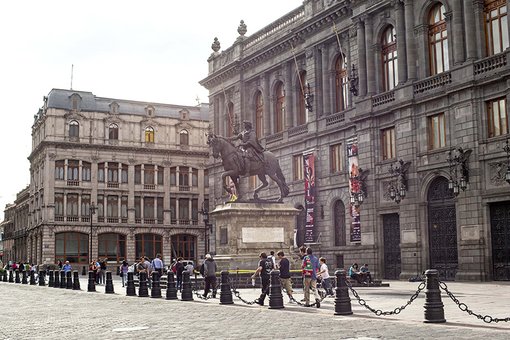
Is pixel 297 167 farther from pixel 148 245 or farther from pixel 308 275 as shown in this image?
pixel 148 245

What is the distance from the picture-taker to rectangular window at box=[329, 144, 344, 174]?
49.7 m

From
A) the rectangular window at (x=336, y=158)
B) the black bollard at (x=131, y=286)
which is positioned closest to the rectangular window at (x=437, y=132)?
the rectangular window at (x=336, y=158)

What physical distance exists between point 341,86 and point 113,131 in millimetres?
42727

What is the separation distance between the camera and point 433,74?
41438 millimetres

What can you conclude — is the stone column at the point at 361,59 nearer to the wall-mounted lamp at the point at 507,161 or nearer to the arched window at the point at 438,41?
the arched window at the point at 438,41

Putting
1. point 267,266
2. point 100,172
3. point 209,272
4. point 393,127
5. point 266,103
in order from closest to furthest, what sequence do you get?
point 267,266 < point 209,272 < point 393,127 < point 266,103 < point 100,172

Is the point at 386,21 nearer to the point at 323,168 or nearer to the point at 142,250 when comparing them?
the point at 323,168

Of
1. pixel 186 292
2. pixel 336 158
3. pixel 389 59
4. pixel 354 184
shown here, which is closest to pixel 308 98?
pixel 336 158

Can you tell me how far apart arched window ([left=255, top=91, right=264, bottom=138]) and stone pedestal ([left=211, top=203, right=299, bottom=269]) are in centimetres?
2887

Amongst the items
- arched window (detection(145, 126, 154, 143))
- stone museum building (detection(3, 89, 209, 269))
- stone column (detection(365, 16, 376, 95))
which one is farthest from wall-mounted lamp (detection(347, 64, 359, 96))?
arched window (detection(145, 126, 154, 143))

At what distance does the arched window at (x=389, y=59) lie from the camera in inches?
1766

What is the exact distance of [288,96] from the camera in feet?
184

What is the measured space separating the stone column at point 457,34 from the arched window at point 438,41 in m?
1.35

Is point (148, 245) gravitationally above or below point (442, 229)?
below
